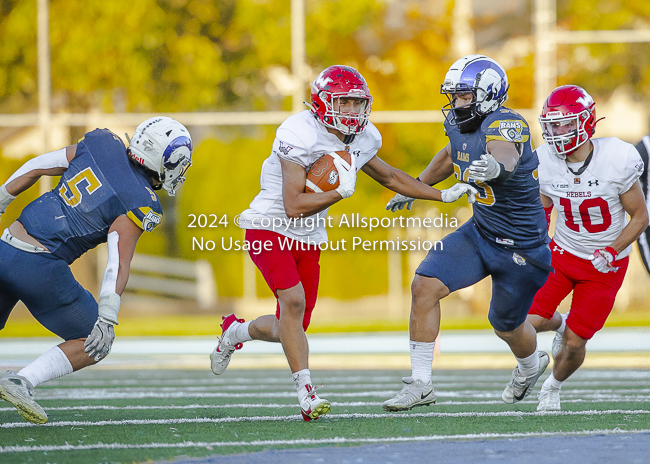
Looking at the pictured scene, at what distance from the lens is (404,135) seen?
12250mm

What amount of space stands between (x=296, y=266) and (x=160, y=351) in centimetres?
546

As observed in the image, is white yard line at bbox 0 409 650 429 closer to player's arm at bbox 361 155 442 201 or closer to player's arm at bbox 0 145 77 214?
player's arm at bbox 0 145 77 214

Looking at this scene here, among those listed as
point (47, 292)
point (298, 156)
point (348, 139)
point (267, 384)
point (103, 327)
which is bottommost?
point (267, 384)

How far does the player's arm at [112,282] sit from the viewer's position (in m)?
3.94

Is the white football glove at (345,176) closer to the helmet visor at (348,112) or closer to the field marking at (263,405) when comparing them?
the helmet visor at (348,112)

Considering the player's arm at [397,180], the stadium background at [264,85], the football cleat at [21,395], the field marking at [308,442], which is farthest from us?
the stadium background at [264,85]

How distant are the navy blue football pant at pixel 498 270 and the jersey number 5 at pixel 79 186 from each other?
5.74ft

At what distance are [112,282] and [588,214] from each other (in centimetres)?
272

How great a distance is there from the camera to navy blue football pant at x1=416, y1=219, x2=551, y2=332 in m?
4.73

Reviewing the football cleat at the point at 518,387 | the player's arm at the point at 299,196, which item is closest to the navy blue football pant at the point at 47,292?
the player's arm at the point at 299,196

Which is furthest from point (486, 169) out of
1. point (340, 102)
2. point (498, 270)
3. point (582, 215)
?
point (582, 215)

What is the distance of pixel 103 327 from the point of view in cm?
394

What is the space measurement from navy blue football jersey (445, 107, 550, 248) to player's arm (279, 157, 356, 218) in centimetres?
82

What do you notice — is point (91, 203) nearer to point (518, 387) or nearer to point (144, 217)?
point (144, 217)
